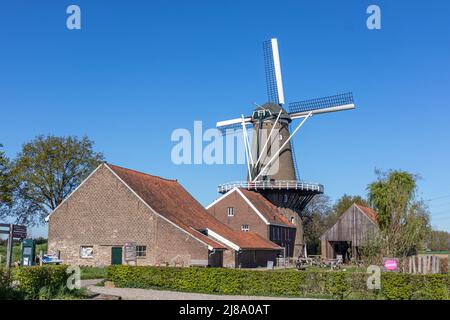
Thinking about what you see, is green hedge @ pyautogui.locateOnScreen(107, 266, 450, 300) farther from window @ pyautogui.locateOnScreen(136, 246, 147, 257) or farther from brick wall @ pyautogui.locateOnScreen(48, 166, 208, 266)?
window @ pyautogui.locateOnScreen(136, 246, 147, 257)

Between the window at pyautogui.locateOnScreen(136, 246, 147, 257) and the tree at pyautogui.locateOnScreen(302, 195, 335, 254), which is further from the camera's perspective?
the tree at pyautogui.locateOnScreen(302, 195, 335, 254)

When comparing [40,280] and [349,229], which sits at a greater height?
[349,229]

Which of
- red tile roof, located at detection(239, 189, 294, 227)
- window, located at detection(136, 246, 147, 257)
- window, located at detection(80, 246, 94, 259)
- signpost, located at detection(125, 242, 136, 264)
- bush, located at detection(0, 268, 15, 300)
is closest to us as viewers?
bush, located at detection(0, 268, 15, 300)

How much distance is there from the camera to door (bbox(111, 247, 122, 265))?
36.2 m

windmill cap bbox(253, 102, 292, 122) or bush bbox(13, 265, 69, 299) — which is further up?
windmill cap bbox(253, 102, 292, 122)

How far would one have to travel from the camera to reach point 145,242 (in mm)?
35312

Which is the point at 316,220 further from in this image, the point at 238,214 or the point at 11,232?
the point at 11,232

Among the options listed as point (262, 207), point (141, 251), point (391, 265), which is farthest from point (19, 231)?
point (262, 207)

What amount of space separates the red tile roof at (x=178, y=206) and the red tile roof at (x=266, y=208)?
4062 millimetres

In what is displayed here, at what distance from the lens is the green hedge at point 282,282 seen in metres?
20.8

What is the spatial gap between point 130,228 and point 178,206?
5123mm

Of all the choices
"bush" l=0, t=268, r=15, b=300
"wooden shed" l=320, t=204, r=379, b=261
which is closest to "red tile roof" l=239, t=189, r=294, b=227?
"wooden shed" l=320, t=204, r=379, b=261

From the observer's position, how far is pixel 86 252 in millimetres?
37125
